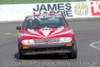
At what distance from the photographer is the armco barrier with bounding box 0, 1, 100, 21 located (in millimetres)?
30500

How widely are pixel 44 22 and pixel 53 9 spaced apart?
20.0m

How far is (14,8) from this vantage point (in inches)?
1213

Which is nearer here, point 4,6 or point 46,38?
point 46,38

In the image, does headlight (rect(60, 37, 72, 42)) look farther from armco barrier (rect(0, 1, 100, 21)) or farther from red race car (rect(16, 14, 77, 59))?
armco barrier (rect(0, 1, 100, 21))

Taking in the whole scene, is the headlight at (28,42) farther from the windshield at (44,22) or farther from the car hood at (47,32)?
the windshield at (44,22)

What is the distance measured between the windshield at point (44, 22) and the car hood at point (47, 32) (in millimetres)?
451

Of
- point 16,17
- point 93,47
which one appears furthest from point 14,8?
point 93,47

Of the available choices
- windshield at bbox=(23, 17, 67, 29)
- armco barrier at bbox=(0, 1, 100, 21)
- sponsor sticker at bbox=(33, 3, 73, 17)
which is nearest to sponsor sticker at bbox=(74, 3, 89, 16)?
armco barrier at bbox=(0, 1, 100, 21)

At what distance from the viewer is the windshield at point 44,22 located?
415 inches

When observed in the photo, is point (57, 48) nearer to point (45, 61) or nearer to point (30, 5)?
point (45, 61)

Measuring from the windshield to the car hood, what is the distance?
1.48 feet

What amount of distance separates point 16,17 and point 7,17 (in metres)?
0.85

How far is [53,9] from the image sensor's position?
30719 mm

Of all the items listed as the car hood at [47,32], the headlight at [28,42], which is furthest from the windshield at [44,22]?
the headlight at [28,42]
